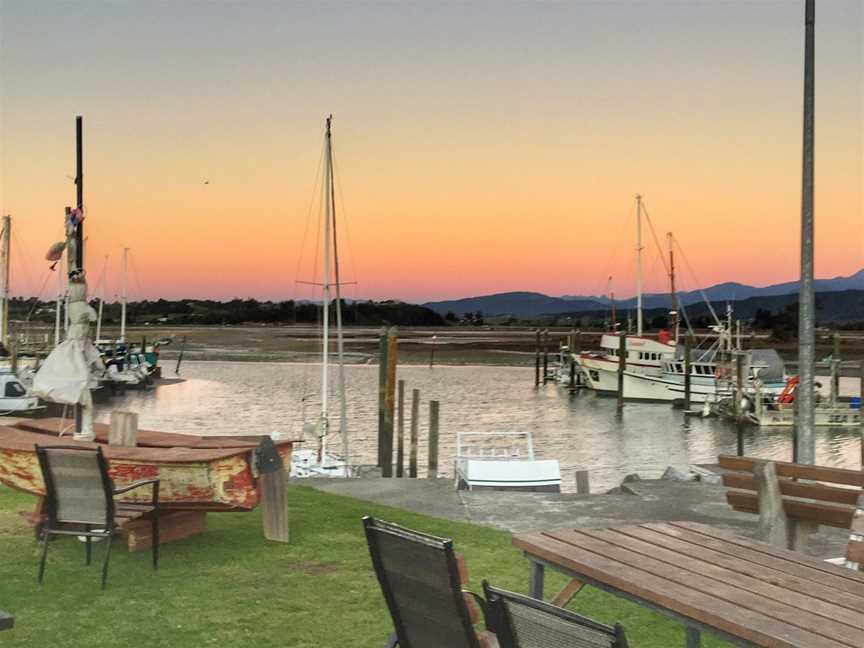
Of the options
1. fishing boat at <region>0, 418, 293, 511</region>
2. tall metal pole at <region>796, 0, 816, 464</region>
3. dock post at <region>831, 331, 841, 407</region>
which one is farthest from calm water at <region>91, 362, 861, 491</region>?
fishing boat at <region>0, 418, 293, 511</region>

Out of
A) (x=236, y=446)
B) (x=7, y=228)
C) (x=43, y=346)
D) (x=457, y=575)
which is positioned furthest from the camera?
(x=43, y=346)

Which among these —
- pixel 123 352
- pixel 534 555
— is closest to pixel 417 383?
pixel 123 352

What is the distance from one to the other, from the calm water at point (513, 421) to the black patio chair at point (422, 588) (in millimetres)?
19145

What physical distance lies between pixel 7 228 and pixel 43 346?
14779 mm

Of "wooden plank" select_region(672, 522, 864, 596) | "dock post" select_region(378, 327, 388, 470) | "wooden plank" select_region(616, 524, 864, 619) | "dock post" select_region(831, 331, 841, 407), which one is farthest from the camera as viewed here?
"dock post" select_region(831, 331, 841, 407)

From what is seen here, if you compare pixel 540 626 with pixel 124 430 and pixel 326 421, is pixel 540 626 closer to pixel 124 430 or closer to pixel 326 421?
pixel 124 430

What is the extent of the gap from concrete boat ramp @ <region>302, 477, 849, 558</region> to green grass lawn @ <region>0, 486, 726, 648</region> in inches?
35.9

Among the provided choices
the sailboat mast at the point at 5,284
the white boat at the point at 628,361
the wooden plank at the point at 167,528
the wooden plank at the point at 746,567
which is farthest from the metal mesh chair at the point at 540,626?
the white boat at the point at 628,361

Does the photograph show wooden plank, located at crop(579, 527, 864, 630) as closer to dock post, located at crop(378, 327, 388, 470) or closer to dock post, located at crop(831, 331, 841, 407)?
dock post, located at crop(378, 327, 388, 470)

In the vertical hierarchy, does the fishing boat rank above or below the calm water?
above

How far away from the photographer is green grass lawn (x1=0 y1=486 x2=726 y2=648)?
5.63 metres

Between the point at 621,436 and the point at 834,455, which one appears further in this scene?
the point at 621,436

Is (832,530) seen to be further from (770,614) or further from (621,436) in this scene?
(621,436)

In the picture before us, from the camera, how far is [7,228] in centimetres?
5353
